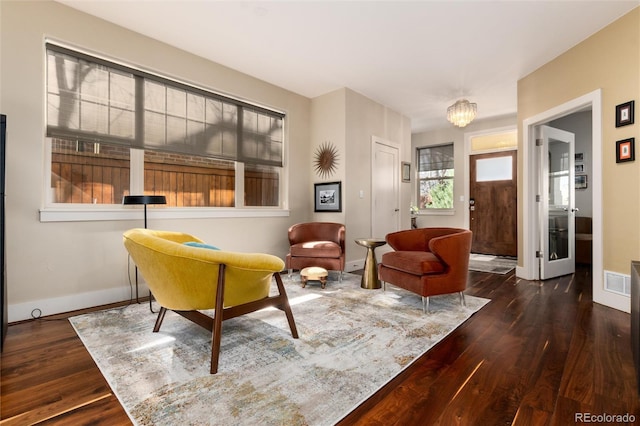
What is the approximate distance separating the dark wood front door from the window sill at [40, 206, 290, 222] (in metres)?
4.70

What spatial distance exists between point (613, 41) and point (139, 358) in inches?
194

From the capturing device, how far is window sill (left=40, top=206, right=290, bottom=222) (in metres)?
2.75

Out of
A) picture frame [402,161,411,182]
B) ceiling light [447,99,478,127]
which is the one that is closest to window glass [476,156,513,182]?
picture frame [402,161,411,182]

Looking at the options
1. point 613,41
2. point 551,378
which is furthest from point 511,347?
point 613,41

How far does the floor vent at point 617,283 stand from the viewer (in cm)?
284

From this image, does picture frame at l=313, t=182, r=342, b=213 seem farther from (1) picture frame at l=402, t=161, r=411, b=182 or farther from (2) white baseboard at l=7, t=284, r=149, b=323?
(2) white baseboard at l=7, t=284, r=149, b=323

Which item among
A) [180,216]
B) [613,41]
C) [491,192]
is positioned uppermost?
[613,41]

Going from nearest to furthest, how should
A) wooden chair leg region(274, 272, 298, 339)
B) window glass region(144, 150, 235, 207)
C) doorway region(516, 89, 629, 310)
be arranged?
wooden chair leg region(274, 272, 298, 339) → doorway region(516, 89, 629, 310) → window glass region(144, 150, 235, 207)

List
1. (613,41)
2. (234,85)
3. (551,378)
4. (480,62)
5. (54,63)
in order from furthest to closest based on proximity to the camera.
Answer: (234,85) < (480,62) < (613,41) < (54,63) < (551,378)

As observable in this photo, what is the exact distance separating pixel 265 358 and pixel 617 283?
3398 mm

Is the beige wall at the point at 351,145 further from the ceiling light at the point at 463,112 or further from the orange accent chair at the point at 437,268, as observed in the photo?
the orange accent chair at the point at 437,268

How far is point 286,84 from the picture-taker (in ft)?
15.0

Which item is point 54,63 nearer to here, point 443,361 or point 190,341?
point 190,341

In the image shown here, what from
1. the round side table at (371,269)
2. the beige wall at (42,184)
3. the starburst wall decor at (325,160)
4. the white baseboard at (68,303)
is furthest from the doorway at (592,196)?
the white baseboard at (68,303)
